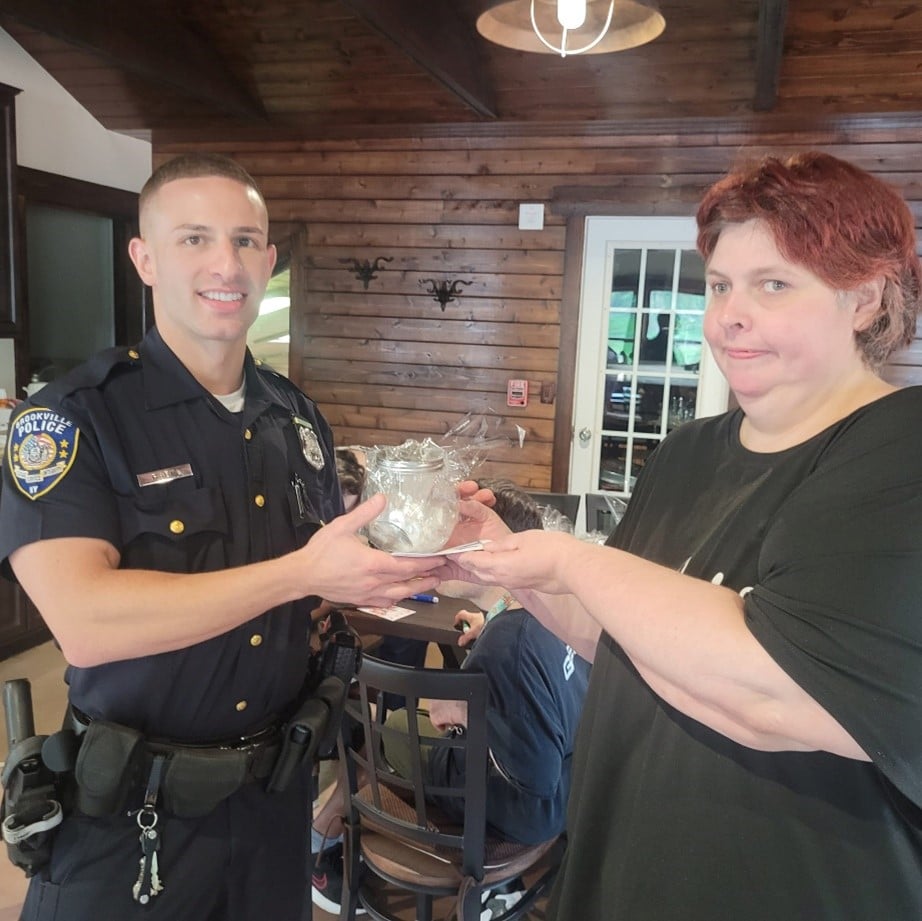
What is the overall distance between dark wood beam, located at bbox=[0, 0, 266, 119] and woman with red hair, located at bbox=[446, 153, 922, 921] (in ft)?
11.3

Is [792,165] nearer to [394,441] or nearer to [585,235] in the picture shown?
[585,235]

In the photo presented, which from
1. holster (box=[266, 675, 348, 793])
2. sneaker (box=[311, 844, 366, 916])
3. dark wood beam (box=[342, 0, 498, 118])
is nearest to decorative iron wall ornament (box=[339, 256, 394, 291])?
dark wood beam (box=[342, 0, 498, 118])

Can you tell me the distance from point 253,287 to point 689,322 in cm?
325

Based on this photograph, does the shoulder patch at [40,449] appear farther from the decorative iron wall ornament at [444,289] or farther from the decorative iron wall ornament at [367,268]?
the decorative iron wall ornament at [367,268]

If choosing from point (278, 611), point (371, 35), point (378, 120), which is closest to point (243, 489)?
point (278, 611)

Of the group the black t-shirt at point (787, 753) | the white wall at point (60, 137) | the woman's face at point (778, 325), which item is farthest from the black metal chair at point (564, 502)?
the white wall at point (60, 137)

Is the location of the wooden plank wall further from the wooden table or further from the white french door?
the wooden table

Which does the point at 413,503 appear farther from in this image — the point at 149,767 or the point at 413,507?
the point at 149,767

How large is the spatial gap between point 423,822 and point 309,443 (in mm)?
877

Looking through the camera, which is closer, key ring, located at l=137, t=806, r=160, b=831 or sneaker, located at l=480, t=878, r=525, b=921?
key ring, located at l=137, t=806, r=160, b=831

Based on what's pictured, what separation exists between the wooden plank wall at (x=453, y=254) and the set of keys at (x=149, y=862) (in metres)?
3.11

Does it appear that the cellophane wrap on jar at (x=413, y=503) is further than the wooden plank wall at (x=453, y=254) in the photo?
No

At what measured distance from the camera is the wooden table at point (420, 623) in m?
2.22

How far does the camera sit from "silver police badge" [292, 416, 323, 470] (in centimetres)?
142
